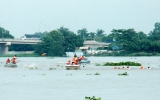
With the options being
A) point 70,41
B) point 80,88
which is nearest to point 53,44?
point 70,41

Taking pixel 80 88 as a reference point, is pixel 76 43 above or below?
above

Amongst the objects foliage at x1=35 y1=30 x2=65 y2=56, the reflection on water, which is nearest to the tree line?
foliage at x1=35 y1=30 x2=65 y2=56

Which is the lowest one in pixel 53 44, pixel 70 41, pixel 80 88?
pixel 80 88

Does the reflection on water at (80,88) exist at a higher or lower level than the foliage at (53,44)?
lower

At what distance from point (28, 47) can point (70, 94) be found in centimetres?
14401

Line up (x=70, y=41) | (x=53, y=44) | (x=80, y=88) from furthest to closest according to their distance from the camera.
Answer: (x=70, y=41)
(x=53, y=44)
(x=80, y=88)

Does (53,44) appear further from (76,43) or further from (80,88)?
(80,88)

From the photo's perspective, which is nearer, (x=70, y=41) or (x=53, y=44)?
(x=53, y=44)

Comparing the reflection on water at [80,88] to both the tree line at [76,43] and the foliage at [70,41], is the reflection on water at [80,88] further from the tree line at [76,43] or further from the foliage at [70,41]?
the foliage at [70,41]

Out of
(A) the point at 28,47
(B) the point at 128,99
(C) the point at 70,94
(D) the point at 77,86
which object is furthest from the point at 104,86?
(A) the point at 28,47

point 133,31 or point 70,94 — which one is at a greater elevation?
point 133,31

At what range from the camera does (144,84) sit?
4591 centimetres

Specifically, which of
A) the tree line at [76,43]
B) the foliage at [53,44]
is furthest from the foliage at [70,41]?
the foliage at [53,44]

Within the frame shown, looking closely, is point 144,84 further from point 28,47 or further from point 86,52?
point 28,47
